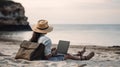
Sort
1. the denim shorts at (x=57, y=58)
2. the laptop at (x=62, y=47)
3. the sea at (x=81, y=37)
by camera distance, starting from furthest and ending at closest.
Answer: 1. the sea at (x=81, y=37)
2. the laptop at (x=62, y=47)
3. the denim shorts at (x=57, y=58)

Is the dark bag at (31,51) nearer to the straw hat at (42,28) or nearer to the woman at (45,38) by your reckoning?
the woman at (45,38)

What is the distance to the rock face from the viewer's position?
66.8 metres

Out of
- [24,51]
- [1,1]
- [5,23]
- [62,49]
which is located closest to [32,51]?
[24,51]

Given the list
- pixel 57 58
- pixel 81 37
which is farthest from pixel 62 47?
pixel 81 37

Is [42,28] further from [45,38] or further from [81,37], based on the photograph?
[81,37]

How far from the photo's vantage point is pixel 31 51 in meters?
9.03

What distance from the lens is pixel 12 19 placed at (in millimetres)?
69000

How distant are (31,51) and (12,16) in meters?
61.0

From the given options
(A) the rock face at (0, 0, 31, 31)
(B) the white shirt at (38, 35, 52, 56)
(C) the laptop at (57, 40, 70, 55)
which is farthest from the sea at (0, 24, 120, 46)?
(B) the white shirt at (38, 35, 52, 56)

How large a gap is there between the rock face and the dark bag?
2215 inches

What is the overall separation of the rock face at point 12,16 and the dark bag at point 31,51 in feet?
185

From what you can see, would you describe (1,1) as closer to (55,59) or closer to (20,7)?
Result: (20,7)

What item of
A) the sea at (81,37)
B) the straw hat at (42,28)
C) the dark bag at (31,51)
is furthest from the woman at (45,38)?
the sea at (81,37)

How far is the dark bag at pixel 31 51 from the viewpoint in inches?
353
